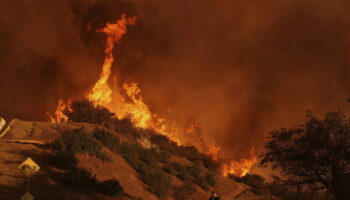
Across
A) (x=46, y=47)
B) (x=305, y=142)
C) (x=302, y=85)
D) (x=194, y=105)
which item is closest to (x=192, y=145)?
(x=194, y=105)

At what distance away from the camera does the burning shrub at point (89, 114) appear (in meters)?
40.6

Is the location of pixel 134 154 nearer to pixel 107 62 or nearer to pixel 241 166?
pixel 241 166

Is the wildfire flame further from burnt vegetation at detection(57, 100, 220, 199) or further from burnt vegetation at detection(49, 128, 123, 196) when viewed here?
burnt vegetation at detection(49, 128, 123, 196)

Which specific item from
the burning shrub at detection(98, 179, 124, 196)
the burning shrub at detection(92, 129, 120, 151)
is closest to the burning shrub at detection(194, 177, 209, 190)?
the burning shrub at detection(92, 129, 120, 151)

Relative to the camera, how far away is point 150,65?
5731 centimetres

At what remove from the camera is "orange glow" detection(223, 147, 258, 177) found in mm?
46375

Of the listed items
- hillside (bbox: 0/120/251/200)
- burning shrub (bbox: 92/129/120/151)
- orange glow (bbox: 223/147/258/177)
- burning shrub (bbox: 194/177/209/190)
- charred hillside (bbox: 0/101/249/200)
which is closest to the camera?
hillside (bbox: 0/120/251/200)

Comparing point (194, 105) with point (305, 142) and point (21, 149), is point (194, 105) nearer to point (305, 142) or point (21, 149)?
point (21, 149)

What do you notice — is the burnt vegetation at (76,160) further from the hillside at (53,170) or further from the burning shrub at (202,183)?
the burning shrub at (202,183)

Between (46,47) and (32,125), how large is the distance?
3010cm

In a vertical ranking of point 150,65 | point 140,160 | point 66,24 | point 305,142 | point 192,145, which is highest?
point 66,24

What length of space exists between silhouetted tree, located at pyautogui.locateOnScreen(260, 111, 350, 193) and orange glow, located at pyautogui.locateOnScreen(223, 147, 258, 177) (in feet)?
92.6

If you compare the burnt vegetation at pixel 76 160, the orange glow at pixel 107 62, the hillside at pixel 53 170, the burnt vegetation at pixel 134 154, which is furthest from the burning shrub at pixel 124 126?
the burnt vegetation at pixel 76 160

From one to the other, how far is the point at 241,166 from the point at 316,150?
30.5 metres
